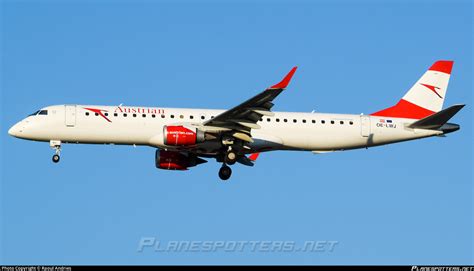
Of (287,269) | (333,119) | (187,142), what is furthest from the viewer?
(333,119)

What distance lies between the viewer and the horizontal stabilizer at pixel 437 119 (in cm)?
5256

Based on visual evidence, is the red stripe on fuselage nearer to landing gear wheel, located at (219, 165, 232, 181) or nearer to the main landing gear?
landing gear wheel, located at (219, 165, 232, 181)

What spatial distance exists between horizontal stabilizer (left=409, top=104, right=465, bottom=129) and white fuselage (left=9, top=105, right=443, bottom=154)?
39 centimetres

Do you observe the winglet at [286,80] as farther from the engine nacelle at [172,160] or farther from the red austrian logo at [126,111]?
the engine nacelle at [172,160]

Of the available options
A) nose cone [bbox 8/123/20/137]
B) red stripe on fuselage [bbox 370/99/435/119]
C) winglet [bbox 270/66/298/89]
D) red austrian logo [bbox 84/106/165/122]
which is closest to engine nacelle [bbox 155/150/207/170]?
red austrian logo [bbox 84/106/165/122]

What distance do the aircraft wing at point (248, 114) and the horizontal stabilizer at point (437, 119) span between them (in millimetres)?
9581

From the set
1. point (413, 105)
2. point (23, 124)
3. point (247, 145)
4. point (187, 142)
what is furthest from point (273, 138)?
point (23, 124)

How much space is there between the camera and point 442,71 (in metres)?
59.3

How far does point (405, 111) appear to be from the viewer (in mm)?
57812

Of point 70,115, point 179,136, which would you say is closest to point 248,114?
point 179,136

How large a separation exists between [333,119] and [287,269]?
18.0m

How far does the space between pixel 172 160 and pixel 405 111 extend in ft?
46.1

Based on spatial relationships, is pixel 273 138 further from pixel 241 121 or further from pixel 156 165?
pixel 156 165

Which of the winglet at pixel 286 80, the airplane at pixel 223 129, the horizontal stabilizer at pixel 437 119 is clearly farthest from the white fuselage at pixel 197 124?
the winglet at pixel 286 80
